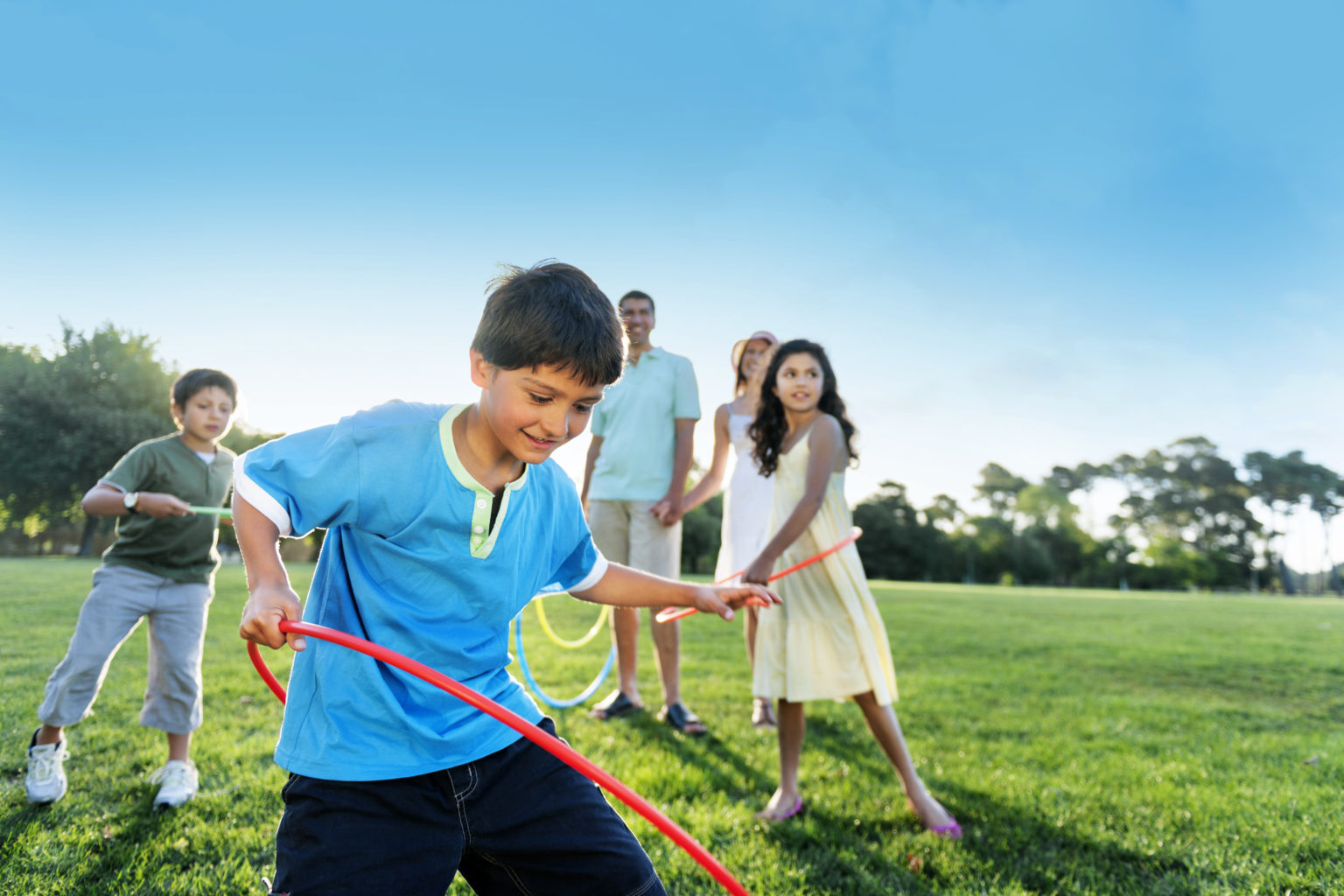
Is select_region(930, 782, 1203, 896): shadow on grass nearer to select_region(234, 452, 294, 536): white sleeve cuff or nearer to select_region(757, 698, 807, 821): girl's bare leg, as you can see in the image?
select_region(757, 698, 807, 821): girl's bare leg

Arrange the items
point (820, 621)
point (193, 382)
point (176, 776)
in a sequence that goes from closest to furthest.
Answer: point (176, 776), point (820, 621), point (193, 382)

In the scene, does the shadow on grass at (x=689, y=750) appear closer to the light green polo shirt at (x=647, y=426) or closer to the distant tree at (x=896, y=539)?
the light green polo shirt at (x=647, y=426)

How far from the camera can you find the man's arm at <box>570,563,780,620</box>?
8.14 feet

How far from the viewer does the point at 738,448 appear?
19.4 ft

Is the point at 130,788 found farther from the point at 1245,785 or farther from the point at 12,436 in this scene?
the point at 12,436

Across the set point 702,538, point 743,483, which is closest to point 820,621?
point 743,483

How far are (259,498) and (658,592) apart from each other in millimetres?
1188

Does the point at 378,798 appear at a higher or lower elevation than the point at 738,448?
lower

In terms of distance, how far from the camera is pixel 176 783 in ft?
12.4

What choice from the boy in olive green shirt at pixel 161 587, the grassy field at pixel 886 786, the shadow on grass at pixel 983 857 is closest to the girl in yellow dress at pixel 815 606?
the shadow on grass at pixel 983 857

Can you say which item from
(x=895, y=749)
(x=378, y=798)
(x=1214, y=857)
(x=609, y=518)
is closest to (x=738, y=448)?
(x=609, y=518)

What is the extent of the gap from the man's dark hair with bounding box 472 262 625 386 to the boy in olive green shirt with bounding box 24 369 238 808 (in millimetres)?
2437

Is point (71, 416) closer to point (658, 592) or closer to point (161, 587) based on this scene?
point (161, 587)

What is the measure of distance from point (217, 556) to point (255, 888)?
200 centimetres
